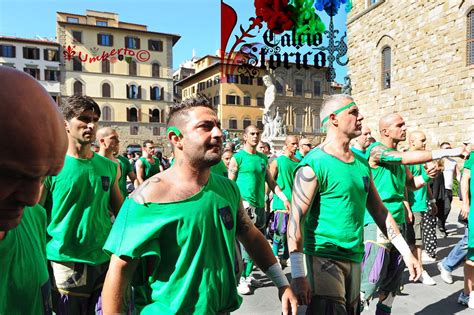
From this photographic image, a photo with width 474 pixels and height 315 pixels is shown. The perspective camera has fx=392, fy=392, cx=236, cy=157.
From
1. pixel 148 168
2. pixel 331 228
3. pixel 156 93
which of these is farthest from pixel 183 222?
pixel 156 93

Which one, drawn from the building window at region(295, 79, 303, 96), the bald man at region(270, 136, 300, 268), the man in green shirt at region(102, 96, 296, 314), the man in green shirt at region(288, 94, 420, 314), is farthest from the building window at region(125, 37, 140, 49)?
the man in green shirt at region(102, 96, 296, 314)

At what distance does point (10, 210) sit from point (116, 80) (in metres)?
53.6

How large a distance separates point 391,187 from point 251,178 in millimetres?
2745

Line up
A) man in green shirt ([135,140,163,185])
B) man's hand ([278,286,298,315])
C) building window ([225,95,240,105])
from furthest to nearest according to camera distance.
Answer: building window ([225,95,240,105]), man in green shirt ([135,140,163,185]), man's hand ([278,286,298,315])

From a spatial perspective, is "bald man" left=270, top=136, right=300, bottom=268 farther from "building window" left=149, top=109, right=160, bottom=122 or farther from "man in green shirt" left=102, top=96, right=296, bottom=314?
"building window" left=149, top=109, right=160, bottom=122

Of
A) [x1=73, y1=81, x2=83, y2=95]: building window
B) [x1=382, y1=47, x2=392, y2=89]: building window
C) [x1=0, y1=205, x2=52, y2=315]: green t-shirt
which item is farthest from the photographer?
[x1=73, y1=81, x2=83, y2=95]: building window

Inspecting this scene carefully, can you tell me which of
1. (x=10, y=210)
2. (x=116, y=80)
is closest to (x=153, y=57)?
(x=116, y=80)

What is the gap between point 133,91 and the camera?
51.6 m

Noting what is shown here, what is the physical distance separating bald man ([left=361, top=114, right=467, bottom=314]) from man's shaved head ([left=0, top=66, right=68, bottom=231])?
3795 mm

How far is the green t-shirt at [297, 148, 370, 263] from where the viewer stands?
3084 millimetres

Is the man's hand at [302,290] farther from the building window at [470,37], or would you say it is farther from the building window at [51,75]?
the building window at [51,75]

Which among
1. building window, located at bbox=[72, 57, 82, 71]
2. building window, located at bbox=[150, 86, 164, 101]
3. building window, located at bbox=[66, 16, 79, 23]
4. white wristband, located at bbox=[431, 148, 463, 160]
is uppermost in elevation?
building window, located at bbox=[66, 16, 79, 23]

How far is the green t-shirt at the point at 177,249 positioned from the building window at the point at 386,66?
64.7 ft

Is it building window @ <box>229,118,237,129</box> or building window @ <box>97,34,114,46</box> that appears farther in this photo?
building window @ <box>229,118,237,129</box>
